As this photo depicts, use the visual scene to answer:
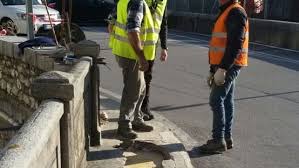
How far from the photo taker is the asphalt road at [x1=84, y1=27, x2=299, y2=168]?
6227 mm

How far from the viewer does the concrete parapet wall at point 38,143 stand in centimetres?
258

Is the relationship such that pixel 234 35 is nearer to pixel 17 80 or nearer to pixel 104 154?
pixel 104 154

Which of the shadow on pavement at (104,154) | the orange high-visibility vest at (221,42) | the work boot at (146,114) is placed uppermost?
the orange high-visibility vest at (221,42)

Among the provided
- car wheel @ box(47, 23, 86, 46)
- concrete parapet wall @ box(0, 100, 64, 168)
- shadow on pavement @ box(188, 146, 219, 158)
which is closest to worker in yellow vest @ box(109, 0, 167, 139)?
shadow on pavement @ box(188, 146, 219, 158)

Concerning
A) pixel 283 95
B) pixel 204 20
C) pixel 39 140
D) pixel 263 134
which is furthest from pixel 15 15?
pixel 39 140

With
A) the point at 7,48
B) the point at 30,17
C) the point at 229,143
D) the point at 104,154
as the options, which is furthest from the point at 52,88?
the point at 30,17

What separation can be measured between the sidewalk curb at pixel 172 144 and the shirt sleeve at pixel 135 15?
56.8 inches

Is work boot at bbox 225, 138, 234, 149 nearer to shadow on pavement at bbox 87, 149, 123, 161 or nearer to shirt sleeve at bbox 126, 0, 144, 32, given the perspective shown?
shadow on pavement at bbox 87, 149, 123, 161

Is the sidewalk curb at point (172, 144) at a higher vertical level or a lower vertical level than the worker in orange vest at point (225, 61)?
lower

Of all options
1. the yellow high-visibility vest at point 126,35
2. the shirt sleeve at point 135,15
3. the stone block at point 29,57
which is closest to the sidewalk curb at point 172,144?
the yellow high-visibility vest at point 126,35

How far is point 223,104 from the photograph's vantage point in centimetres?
613

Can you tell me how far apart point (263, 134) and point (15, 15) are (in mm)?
13025

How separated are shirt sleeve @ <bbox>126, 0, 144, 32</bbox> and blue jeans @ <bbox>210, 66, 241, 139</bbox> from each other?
114 centimetres

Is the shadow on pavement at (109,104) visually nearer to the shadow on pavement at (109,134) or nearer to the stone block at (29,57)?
the stone block at (29,57)
